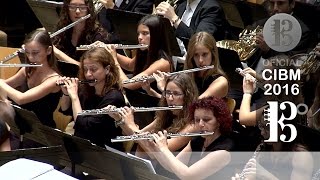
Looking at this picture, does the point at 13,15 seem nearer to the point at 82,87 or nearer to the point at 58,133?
the point at 82,87

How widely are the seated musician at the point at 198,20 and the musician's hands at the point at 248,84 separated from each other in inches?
20.7

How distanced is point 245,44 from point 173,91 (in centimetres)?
64

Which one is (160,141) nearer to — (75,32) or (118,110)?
(118,110)

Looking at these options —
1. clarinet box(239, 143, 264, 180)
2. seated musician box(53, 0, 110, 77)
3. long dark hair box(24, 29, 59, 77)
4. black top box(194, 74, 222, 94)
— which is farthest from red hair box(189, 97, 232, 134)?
seated musician box(53, 0, 110, 77)

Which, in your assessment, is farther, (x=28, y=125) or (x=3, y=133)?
(x=28, y=125)

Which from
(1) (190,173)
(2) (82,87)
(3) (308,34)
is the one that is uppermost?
(3) (308,34)

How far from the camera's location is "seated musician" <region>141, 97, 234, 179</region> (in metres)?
2.44

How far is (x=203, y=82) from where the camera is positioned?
9.89 feet

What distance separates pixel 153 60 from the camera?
3.32 metres

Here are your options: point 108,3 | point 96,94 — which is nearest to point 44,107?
point 96,94

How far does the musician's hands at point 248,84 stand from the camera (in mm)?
2852

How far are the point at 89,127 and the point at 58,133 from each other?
383 millimetres

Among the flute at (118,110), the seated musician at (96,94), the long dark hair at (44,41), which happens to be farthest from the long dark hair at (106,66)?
the long dark hair at (44,41)

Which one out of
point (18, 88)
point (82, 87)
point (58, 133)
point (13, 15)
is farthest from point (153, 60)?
point (13, 15)
